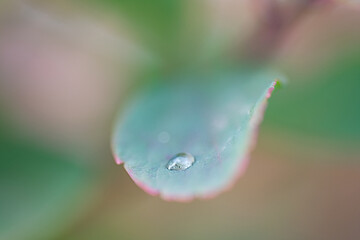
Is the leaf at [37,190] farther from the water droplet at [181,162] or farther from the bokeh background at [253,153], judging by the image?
the water droplet at [181,162]

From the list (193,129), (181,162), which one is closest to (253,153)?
(193,129)

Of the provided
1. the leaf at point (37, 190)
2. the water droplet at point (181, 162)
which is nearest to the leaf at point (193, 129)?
the water droplet at point (181, 162)

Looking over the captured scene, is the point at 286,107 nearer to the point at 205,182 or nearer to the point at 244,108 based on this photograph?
the point at 244,108

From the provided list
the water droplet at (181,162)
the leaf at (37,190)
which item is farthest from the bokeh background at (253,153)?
the water droplet at (181,162)

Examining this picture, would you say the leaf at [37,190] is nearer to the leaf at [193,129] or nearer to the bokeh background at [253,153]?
the bokeh background at [253,153]

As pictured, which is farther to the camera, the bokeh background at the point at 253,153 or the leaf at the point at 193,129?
the bokeh background at the point at 253,153

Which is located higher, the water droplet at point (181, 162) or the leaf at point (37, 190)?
the leaf at point (37, 190)
